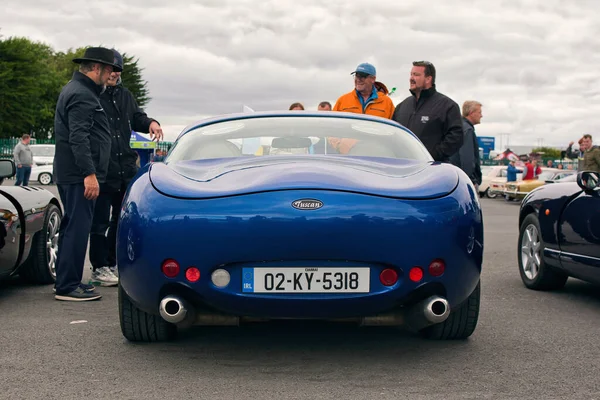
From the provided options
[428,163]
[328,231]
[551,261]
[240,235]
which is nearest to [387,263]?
[328,231]

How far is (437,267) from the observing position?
12.3ft

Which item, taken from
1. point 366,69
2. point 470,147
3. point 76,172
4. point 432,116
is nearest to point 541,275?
point 432,116

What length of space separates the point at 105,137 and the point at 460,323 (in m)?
3.27

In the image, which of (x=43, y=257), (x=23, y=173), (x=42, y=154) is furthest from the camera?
(x=42, y=154)

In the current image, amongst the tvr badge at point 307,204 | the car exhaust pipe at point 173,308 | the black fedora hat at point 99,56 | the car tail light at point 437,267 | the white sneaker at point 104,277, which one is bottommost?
the white sneaker at point 104,277

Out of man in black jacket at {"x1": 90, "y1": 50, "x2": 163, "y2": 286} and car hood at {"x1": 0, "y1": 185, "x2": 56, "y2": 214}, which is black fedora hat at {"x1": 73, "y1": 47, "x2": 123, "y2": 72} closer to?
man in black jacket at {"x1": 90, "y1": 50, "x2": 163, "y2": 286}

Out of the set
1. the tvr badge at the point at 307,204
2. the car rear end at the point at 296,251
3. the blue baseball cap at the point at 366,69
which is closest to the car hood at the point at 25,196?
the car rear end at the point at 296,251

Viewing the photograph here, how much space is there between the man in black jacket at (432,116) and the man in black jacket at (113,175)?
2.54 meters

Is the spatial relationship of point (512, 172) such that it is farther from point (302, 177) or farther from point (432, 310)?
point (302, 177)

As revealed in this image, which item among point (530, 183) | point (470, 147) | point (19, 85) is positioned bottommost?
point (530, 183)

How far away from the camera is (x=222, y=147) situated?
15.3 feet

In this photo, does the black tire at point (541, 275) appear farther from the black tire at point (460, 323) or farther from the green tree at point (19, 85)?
the green tree at point (19, 85)

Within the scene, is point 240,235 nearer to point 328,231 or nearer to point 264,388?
point 328,231

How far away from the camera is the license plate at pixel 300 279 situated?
12.0ft
